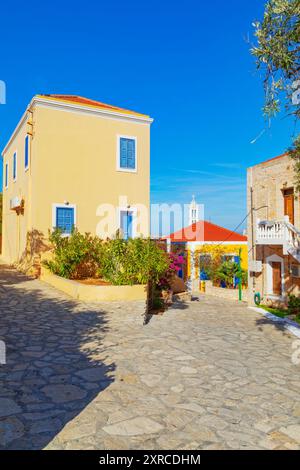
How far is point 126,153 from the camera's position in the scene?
17.7 metres

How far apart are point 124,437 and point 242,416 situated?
5.40ft

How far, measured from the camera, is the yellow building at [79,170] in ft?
51.3

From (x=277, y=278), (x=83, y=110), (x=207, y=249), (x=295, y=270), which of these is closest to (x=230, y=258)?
(x=207, y=249)

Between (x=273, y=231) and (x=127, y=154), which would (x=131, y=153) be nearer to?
(x=127, y=154)

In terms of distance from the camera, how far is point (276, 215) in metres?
17.7

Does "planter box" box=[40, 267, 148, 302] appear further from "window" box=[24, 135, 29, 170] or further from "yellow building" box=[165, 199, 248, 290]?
"yellow building" box=[165, 199, 248, 290]

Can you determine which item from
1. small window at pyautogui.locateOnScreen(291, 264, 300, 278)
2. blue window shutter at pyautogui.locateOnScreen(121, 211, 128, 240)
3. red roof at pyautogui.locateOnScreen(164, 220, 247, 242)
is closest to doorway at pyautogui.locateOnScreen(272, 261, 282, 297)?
small window at pyautogui.locateOnScreen(291, 264, 300, 278)

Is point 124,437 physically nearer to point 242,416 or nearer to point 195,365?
point 242,416

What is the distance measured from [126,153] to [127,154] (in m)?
0.08

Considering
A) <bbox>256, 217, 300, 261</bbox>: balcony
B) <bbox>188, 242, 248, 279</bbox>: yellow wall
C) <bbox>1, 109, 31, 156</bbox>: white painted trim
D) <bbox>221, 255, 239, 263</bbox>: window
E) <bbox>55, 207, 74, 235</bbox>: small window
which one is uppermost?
<bbox>1, 109, 31, 156</bbox>: white painted trim

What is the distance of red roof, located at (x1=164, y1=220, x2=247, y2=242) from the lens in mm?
30212

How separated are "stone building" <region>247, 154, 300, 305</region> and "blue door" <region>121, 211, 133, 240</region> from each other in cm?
676

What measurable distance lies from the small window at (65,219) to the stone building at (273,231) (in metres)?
9.71

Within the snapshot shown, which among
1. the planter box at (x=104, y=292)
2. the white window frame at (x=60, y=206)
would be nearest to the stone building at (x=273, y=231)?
the planter box at (x=104, y=292)
